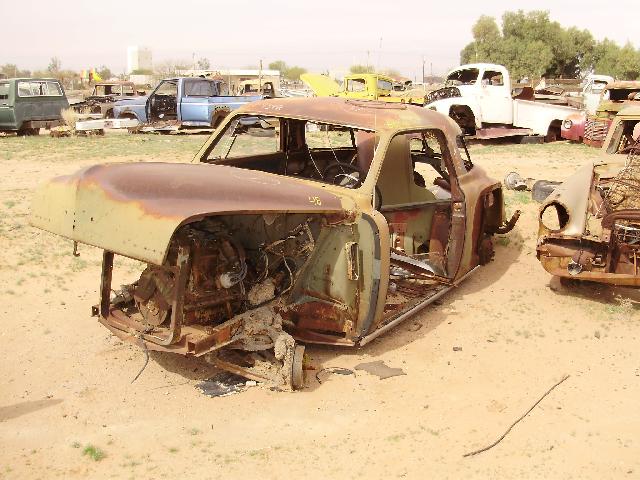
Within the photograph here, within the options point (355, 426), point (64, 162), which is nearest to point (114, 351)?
point (355, 426)

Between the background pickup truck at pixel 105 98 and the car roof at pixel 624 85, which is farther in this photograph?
the background pickup truck at pixel 105 98

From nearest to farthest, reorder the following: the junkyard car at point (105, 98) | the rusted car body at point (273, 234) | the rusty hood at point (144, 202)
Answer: the rusty hood at point (144, 202) → the rusted car body at point (273, 234) → the junkyard car at point (105, 98)

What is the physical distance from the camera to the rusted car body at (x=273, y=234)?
3744mm

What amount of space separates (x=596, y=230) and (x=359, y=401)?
9.74ft

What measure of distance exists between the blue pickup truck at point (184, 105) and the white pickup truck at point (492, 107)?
5.33 m

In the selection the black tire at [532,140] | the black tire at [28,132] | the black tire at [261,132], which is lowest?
the black tire at [261,132]

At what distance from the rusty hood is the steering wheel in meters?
0.91

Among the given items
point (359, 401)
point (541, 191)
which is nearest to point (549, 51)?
point (541, 191)

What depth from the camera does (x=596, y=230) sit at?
571 centimetres

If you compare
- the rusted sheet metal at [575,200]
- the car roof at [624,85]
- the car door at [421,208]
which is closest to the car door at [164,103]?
the car roof at [624,85]

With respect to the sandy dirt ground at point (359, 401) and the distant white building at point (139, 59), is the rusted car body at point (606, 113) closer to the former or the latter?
the sandy dirt ground at point (359, 401)

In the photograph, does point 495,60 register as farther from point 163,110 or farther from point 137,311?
point 137,311

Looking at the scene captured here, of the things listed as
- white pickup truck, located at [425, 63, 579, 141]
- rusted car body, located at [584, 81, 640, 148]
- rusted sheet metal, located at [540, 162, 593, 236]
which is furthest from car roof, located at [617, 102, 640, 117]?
white pickup truck, located at [425, 63, 579, 141]

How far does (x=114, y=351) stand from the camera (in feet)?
15.3
